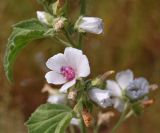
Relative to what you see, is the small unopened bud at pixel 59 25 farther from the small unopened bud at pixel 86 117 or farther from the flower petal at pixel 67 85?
the small unopened bud at pixel 86 117

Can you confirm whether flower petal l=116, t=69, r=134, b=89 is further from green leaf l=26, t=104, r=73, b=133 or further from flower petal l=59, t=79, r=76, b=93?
flower petal l=59, t=79, r=76, b=93

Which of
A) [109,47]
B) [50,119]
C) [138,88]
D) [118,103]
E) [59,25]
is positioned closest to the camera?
[59,25]

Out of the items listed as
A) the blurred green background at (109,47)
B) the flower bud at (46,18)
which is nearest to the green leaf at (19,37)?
the flower bud at (46,18)

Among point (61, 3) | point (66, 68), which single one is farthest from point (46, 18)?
point (66, 68)

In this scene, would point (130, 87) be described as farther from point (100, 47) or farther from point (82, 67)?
point (100, 47)

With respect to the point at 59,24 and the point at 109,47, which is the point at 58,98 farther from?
the point at 109,47

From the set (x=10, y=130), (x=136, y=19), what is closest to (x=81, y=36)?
(x=10, y=130)
